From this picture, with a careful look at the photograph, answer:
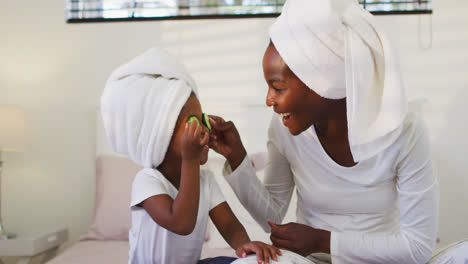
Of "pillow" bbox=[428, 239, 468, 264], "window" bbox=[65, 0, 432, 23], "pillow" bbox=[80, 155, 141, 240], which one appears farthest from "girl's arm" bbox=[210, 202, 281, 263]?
"window" bbox=[65, 0, 432, 23]

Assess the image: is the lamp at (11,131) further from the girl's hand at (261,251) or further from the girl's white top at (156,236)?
the girl's hand at (261,251)

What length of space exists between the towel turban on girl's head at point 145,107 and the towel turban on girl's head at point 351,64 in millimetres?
346

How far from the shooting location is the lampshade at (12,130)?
267 centimetres

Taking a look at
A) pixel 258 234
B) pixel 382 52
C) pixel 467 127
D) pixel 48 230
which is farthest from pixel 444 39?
pixel 48 230

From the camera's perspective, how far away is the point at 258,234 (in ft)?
7.22

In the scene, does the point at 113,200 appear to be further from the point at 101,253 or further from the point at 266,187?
the point at 266,187

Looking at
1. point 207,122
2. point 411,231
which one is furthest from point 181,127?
point 411,231

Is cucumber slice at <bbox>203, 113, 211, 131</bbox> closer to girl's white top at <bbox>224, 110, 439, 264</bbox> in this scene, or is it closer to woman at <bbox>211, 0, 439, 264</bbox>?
woman at <bbox>211, 0, 439, 264</bbox>

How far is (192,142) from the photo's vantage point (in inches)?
46.7

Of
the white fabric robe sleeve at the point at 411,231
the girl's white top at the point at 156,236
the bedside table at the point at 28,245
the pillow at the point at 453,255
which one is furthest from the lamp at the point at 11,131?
the pillow at the point at 453,255

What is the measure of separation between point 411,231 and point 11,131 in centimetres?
236

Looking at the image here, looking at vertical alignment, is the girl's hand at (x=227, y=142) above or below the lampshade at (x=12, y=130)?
above

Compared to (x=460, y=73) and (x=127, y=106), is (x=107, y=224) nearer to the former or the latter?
(x=127, y=106)

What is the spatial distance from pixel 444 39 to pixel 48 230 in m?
2.86
